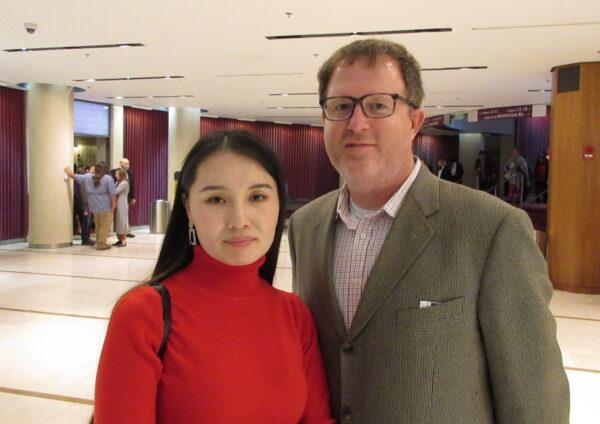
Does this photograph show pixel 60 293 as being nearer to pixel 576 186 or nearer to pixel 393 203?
pixel 393 203

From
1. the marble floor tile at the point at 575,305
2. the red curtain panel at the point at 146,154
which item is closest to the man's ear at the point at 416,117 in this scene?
the marble floor tile at the point at 575,305

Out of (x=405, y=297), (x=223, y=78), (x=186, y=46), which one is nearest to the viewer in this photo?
(x=405, y=297)

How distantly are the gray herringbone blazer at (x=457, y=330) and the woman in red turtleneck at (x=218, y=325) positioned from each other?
0.17m

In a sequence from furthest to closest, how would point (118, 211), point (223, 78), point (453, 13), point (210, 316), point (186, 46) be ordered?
point (118, 211), point (223, 78), point (186, 46), point (453, 13), point (210, 316)

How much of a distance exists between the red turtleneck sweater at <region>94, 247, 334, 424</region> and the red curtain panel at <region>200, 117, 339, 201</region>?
20.2 metres

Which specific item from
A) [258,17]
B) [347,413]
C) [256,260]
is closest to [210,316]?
[256,260]

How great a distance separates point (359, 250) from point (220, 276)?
466mm

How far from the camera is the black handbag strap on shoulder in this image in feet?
4.28

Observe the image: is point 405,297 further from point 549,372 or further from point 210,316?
point 210,316

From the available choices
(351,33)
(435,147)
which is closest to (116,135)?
(351,33)

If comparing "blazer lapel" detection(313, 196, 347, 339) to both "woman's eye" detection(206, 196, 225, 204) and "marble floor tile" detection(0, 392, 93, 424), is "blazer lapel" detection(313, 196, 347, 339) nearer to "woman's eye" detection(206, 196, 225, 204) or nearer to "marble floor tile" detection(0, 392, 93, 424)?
"woman's eye" detection(206, 196, 225, 204)

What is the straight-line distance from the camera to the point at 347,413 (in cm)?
153

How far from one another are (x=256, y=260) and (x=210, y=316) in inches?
7.3

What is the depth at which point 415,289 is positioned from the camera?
1506 millimetres
